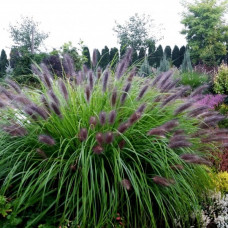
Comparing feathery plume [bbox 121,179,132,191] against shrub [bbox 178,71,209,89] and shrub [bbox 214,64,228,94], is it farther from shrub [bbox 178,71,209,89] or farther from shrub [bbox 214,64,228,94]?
shrub [bbox 178,71,209,89]

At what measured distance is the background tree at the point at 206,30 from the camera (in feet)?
102

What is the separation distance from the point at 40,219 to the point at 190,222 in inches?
54.0

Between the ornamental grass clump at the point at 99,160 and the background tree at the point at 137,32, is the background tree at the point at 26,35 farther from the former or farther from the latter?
the ornamental grass clump at the point at 99,160

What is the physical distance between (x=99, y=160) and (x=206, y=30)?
104 ft

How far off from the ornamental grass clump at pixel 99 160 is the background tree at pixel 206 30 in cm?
2903

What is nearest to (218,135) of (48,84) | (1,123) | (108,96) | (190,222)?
(190,222)

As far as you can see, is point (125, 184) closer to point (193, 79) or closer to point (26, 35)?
point (193, 79)

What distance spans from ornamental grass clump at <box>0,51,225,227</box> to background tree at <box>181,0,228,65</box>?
29.0m

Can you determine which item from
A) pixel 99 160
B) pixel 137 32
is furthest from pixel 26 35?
pixel 99 160

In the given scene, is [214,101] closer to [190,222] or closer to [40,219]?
[190,222]

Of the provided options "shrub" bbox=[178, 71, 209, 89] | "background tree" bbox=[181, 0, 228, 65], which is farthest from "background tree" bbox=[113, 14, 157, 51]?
"shrub" bbox=[178, 71, 209, 89]

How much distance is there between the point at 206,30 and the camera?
103 feet

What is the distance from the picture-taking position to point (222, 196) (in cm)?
319

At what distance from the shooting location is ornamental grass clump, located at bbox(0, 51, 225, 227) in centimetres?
217
